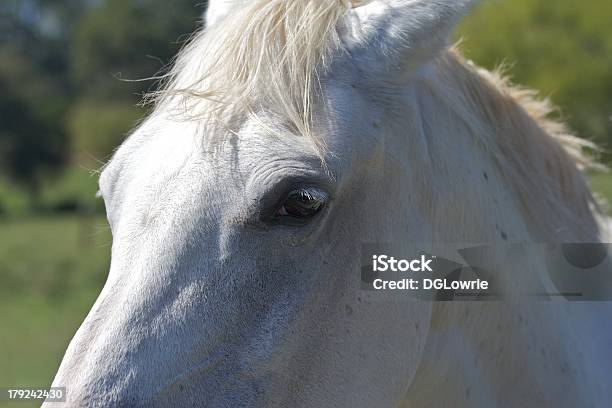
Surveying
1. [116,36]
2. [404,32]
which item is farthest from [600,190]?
[116,36]

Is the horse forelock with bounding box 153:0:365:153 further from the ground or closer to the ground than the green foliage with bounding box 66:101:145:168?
closer to the ground

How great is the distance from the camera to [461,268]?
2018mm

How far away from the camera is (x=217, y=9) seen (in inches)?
88.1

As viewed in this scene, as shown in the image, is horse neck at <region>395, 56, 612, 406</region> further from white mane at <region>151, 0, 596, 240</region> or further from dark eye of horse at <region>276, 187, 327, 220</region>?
dark eye of horse at <region>276, 187, 327, 220</region>

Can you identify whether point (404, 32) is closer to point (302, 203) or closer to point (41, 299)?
point (302, 203)

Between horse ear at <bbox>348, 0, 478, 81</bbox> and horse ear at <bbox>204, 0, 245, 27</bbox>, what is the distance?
0.36 metres

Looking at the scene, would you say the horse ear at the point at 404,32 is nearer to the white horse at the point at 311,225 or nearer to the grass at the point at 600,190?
the white horse at the point at 311,225

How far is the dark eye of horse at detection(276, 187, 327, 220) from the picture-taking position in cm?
165

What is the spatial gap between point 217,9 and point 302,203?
841 mm

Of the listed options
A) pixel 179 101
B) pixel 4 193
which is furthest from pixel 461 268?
pixel 4 193

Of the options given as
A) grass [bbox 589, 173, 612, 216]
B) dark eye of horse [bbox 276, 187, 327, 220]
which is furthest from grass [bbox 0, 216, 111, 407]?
dark eye of horse [bbox 276, 187, 327, 220]

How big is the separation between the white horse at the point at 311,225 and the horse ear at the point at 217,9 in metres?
0.02

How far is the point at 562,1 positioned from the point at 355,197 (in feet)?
53.7

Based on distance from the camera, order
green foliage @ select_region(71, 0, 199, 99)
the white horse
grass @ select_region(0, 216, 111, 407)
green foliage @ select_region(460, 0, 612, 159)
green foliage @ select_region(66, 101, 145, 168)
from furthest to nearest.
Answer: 1. green foliage @ select_region(71, 0, 199, 99)
2. green foliage @ select_region(66, 101, 145, 168)
3. green foliage @ select_region(460, 0, 612, 159)
4. grass @ select_region(0, 216, 111, 407)
5. the white horse
